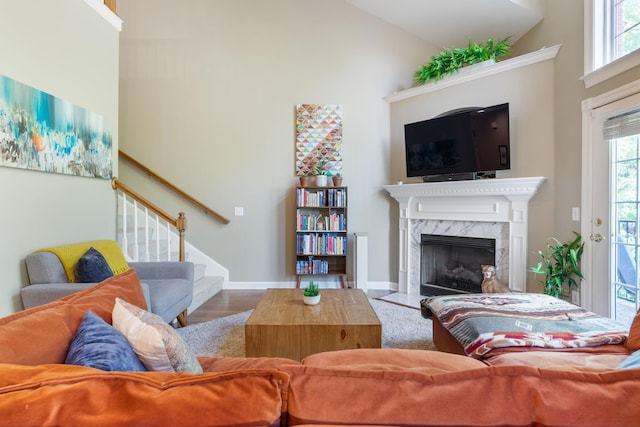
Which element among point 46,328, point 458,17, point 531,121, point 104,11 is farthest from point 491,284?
point 104,11

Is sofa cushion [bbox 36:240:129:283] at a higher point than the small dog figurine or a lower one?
higher

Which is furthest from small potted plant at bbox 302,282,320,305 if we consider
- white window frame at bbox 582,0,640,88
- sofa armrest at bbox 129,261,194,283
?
white window frame at bbox 582,0,640,88

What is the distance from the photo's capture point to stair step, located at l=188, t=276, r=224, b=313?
3.29m

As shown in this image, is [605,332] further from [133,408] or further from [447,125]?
[447,125]

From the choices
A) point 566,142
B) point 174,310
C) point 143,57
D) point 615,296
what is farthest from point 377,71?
point 174,310

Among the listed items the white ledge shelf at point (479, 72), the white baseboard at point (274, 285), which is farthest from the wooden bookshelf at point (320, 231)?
the white ledge shelf at point (479, 72)

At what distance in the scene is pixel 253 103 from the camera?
167 inches

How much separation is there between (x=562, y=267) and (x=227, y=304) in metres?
3.37

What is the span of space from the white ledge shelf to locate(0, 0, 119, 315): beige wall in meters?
3.28

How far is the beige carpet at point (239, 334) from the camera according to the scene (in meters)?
2.42

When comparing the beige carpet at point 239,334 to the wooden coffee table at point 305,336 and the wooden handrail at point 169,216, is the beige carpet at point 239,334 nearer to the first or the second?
the wooden coffee table at point 305,336

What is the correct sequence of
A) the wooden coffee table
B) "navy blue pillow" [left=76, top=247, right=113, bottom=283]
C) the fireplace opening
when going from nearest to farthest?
the wooden coffee table < "navy blue pillow" [left=76, top=247, right=113, bottom=283] < the fireplace opening

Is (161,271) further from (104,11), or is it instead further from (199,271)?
(104,11)

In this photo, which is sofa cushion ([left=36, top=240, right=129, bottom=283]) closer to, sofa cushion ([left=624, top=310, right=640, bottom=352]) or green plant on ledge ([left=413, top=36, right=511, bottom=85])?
sofa cushion ([left=624, top=310, right=640, bottom=352])
